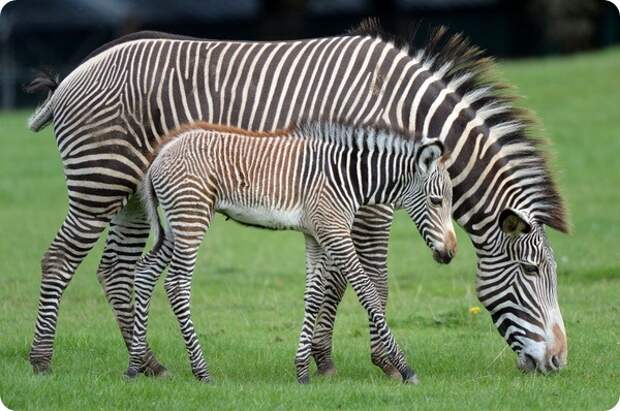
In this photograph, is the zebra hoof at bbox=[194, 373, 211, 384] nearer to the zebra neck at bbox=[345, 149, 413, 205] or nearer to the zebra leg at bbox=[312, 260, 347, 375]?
the zebra leg at bbox=[312, 260, 347, 375]

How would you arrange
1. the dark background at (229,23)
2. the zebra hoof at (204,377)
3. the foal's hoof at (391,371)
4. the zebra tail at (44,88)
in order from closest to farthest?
the zebra hoof at (204,377), the foal's hoof at (391,371), the zebra tail at (44,88), the dark background at (229,23)

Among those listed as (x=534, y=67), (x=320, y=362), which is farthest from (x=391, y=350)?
(x=534, y=67)

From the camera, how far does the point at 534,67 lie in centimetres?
3228

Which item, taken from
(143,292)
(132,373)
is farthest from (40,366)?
(143,292)

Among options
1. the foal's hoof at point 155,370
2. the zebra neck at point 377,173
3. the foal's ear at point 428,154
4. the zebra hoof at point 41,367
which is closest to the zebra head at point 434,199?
the foal's ear at point 428,154

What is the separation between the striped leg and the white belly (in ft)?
0.87

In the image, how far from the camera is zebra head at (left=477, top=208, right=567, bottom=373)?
350 inches

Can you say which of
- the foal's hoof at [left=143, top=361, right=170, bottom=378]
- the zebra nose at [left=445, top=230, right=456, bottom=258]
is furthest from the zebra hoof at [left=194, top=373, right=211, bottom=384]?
the zebra nose at [left=445, top=230, right=456, bottom=258]

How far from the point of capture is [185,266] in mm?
8641

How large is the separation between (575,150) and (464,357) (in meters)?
16.1

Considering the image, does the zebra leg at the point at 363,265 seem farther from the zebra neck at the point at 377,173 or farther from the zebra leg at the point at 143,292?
the zebra leg at the point at 143,292

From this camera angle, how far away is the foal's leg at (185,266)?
8.62 meters

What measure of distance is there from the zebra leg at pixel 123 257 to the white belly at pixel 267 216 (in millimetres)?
1320

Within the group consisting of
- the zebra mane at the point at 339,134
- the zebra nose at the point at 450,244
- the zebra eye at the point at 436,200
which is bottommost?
the zebra nose at the point at 450,244
